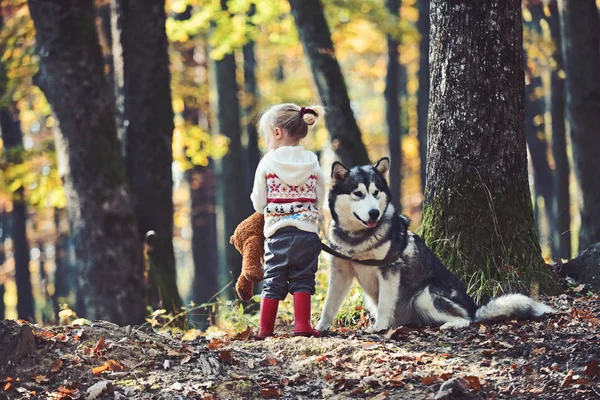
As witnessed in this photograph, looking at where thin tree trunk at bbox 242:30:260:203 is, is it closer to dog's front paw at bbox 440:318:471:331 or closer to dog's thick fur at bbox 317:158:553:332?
dog's thick fur at bbox 317:158:553:332

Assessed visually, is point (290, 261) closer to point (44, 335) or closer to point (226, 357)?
point (226, 357)

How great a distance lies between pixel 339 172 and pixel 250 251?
101 centimetres

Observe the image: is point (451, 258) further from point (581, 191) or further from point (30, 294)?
point (30, 294)

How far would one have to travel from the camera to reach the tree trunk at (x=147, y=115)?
10855mm

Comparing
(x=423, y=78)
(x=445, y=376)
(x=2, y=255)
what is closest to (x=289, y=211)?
(x=445, y=376)

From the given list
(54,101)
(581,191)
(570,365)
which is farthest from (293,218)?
(581,191)

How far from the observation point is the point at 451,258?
7.23 metres

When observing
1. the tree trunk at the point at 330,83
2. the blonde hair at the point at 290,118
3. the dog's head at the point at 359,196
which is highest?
the tree trunk at the point at 330,83

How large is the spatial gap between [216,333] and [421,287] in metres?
2.33

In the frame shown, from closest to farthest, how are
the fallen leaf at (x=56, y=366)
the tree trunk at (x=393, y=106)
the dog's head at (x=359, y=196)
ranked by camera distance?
the fallen leaf at (x=56, y=366)
the dog's head at (x=359, y=196)
the tree trunk at (x=393, y=106)

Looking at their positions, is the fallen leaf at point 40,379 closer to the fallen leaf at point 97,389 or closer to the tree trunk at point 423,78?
the fallen leaf at point 97,389

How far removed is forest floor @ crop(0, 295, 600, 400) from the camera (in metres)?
4.68

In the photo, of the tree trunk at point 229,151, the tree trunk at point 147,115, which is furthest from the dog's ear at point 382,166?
the tree trunk at point 229,151

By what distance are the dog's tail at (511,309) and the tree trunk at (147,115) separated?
5.50 m
